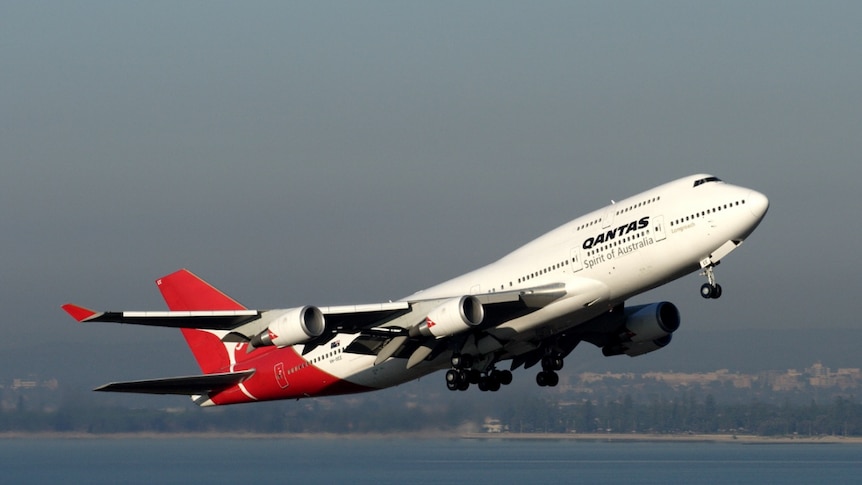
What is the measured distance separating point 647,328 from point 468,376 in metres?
7.37

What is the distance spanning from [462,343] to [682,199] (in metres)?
9.74

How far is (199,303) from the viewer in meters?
51.3

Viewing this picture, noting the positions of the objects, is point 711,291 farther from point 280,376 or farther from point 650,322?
point 280,376

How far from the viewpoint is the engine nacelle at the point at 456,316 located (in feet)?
128

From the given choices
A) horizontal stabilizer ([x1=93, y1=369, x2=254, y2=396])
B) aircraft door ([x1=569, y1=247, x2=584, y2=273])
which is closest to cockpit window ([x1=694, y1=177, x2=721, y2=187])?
aircraft door ([x1=569, y1=247, x2=584, y2=273])

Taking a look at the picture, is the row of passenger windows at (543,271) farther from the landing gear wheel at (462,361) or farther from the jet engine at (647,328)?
the jet engine at (647,328)

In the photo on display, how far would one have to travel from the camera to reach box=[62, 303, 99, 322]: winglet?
122ft

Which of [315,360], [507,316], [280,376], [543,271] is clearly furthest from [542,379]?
[280,376]

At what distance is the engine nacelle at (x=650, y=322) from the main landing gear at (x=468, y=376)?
16.4 ft

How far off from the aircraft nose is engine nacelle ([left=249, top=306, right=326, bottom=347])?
14044mm

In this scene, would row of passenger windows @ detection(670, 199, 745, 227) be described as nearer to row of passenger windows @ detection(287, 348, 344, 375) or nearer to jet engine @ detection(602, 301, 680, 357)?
jet engine @ detection(602, 301, 680, 357)

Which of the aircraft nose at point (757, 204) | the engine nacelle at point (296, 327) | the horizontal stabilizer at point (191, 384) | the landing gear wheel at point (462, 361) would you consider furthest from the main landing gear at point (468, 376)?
the aircraft nose at point (757, 204)

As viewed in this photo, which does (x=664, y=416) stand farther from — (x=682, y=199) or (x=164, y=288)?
(x=682, y=199)

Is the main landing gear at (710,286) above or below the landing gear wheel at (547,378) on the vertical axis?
above
